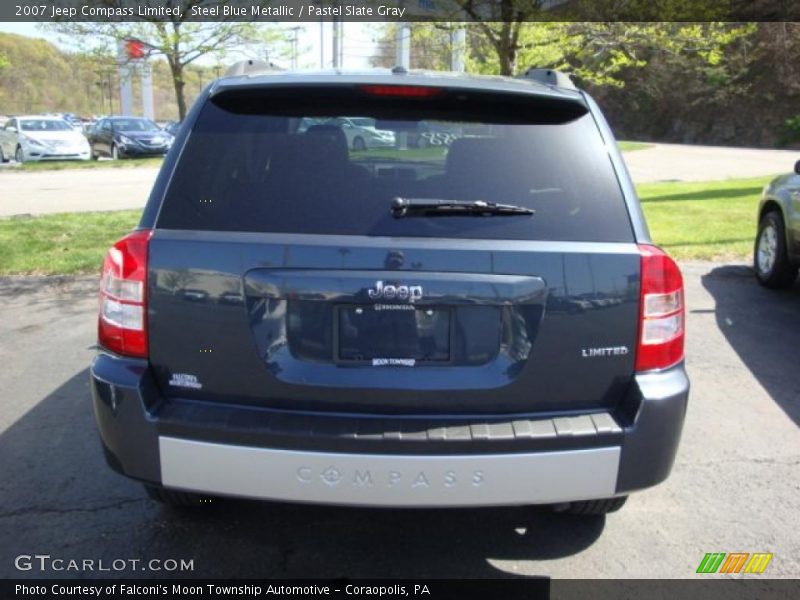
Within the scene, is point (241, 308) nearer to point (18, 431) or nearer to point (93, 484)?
point (93, 484)

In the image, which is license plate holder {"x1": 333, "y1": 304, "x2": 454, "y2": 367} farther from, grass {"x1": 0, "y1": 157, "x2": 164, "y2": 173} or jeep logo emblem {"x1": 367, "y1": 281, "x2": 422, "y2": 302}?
grass {"x1": 0, "y1": 157, "x2": 164, "y2": 173}

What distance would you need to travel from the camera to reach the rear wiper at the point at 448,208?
246cm

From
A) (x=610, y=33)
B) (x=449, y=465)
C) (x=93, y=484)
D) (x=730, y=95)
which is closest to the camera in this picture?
(x=449, y=465)

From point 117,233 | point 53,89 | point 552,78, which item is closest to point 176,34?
point 117,233

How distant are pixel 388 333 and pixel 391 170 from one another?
0.63m

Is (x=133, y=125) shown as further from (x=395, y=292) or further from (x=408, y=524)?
(x=395, y=292)

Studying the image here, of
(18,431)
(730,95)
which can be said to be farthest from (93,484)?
(730,95)

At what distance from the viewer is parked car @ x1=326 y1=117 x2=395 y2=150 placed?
2.72 meters

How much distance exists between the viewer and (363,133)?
2.91 metres

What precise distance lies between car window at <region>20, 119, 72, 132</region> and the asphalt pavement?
13.0ft

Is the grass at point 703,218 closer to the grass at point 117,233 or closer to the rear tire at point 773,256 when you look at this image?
the grass at point 117,233

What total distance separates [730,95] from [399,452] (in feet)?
184

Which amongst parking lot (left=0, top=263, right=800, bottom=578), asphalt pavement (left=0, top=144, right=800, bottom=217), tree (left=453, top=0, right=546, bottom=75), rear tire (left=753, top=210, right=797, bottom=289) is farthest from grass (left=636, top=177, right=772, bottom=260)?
parking lot (left=0, top=263, right=800, bottom=578)

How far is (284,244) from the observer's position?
2420 mm
